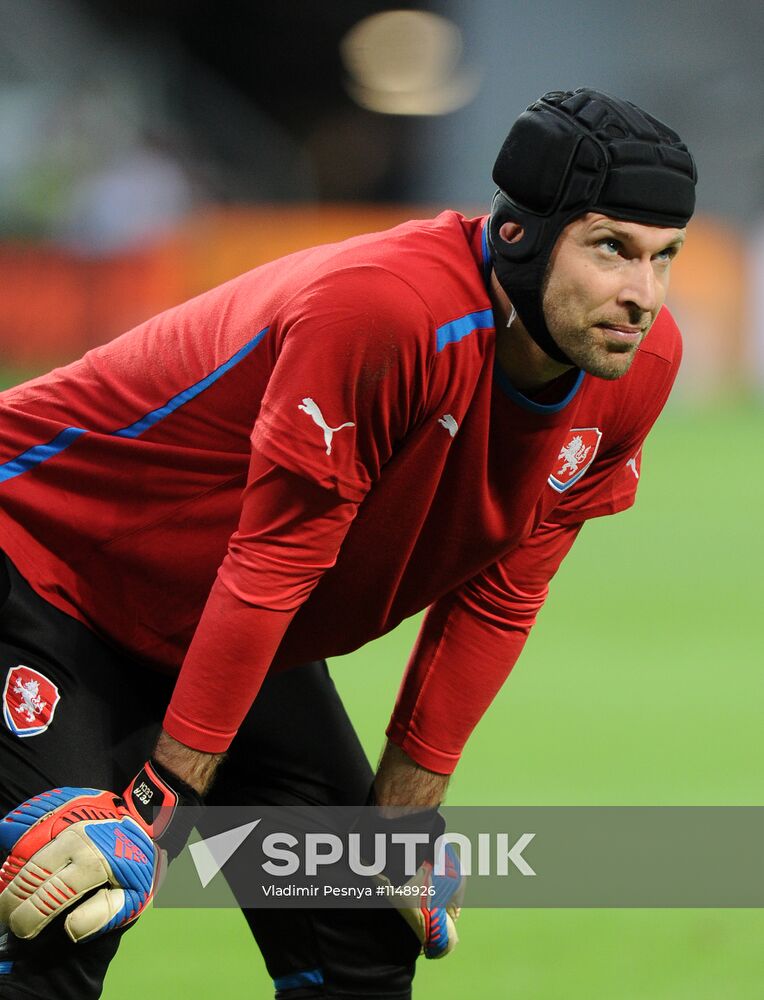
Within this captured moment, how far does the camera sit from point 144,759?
3.31 meters

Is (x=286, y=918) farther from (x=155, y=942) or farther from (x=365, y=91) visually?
(x=365, y=91)

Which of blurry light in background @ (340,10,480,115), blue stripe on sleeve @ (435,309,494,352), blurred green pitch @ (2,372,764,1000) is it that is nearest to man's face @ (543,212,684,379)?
blue stripe on sleeve @ (435,309,494,352)

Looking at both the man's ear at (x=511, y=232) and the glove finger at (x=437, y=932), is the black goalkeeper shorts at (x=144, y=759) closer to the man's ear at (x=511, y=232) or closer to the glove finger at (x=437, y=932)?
the glove finger at (x=437, y=932)

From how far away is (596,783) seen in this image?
18.9 ft

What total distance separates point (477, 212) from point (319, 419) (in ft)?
48.9

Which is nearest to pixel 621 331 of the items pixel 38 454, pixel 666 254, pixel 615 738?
pixel 666 254

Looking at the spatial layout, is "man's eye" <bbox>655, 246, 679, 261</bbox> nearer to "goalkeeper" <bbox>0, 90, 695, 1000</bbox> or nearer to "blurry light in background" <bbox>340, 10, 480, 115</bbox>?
"goalkeeper" <bbox>0, 90, 695, 1000</bbox>

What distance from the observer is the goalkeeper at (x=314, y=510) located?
9.36 ft

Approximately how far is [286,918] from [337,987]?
0.18 metres

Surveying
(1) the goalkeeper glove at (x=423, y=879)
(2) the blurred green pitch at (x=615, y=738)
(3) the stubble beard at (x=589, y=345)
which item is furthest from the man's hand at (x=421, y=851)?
(3) the stubble beard at (x=589, y=345)

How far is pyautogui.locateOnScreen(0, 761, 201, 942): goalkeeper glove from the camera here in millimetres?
2846

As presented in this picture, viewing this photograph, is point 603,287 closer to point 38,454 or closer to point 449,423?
point 449,423

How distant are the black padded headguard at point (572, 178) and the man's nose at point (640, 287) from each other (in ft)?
0.27

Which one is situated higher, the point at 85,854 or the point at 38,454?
the point at 38,454
